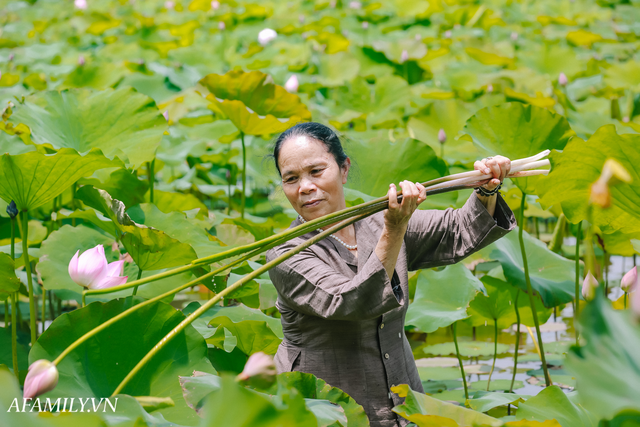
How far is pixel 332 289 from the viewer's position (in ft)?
3.57

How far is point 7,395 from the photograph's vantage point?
2.04ft

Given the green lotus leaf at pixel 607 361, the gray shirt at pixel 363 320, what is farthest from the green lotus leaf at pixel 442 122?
the green lotus leaf at pixel 607 361

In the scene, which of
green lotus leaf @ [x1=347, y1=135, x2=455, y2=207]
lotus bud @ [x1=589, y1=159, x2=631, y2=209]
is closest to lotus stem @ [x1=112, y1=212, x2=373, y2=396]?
lotus bud @ [x1=589, y1=159, x2=631, y2=209]

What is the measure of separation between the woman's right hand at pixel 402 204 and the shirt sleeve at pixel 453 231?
234mm

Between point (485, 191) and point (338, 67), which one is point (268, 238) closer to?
point (485, 191)

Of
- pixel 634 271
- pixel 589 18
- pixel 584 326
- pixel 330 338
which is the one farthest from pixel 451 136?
pixel 589 18

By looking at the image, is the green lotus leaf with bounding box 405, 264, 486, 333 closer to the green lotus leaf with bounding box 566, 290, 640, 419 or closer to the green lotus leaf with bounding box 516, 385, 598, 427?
the green lotus leaf with bounding box 516, 385, 598, 427

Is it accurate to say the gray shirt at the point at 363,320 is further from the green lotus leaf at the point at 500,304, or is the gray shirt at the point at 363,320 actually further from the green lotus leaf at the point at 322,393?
the green lotus leaf at the point at 500,304

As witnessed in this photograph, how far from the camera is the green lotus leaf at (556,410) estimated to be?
908mm

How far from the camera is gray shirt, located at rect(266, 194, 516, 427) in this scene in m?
1.15

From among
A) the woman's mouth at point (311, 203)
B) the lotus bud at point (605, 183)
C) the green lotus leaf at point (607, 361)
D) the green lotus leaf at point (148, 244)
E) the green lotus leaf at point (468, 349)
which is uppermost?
the lotus bud at point (605, 183)

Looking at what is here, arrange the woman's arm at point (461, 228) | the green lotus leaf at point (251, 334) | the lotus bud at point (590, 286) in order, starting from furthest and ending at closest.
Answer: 1. the green lotus leaf at point (251, 334)
2. the woman's arm at point (461, 228)
3. the lotus bud at point (590, 286)

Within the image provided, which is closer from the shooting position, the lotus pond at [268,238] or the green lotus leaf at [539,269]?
the lotus pond at [268,238]

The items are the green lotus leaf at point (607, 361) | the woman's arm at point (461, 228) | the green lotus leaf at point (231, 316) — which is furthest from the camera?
the green lotus leaf at point (231, 316)
